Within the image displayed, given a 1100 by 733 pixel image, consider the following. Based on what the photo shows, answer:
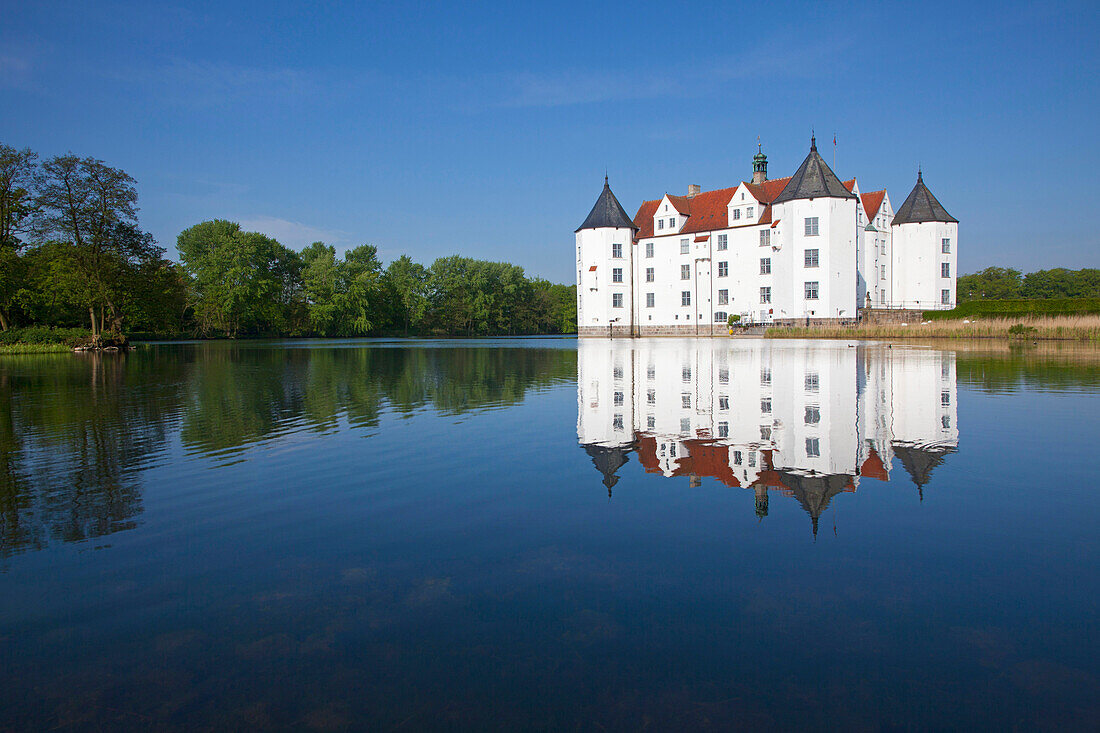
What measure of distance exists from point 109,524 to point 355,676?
335 centimetres

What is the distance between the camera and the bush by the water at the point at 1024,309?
36.8 metres

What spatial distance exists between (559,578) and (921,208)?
2338 inches

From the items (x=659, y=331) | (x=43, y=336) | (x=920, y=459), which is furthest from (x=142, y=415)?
(x=659, y=331)

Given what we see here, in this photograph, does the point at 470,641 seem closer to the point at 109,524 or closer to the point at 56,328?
the point at 109,524

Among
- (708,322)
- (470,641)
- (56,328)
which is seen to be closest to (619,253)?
(708,322)

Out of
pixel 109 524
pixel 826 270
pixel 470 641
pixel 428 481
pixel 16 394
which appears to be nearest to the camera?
pixel 470 641

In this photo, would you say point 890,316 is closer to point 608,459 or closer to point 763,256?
point 763,256

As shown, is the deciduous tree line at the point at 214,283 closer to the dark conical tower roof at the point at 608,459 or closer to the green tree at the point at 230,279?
the green tree at the point at 230,279

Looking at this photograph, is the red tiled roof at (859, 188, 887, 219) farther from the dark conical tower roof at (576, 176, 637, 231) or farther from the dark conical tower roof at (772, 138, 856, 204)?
the dark conical tower roof at (576, 176, 637, 231)

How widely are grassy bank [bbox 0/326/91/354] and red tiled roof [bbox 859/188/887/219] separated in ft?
183

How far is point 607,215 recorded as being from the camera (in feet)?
199

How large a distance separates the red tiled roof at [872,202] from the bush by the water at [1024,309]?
11.3 m

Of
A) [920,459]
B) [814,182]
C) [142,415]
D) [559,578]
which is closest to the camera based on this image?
[559,578]

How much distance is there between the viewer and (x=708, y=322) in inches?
2219
